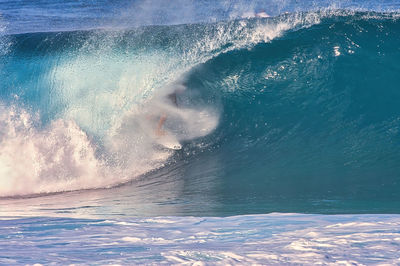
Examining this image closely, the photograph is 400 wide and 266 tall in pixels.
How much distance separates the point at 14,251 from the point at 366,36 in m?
6.07

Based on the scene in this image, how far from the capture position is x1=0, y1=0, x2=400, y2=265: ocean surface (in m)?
4.90

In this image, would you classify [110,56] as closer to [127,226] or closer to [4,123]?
[4,123]

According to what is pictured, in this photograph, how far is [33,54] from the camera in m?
8.41

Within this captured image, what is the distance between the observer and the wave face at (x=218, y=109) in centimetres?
591

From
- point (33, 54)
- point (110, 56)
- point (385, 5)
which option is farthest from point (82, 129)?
point (385, 5)

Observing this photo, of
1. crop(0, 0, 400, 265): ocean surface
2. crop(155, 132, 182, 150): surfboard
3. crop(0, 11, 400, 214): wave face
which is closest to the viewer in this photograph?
crop(0, 0, 400, 265): ocean surface

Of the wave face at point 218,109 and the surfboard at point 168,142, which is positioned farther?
the surfboard at point 168,142

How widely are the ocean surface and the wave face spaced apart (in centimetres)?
2

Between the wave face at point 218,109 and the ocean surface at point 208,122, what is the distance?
0.02 meters

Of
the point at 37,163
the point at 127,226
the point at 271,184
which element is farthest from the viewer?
the point at 37,163

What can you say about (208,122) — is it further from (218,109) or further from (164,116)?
(164,116)

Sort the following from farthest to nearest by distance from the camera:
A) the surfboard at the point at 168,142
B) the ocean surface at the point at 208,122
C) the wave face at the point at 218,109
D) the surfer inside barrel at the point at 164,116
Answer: the surfer inside barrel at the point at 164,116 → the surfboard at the point at 168,142 → the wave face at the point at 218,109 → the ocean surface at the point at 208,122

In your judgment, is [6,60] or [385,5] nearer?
[6,60]

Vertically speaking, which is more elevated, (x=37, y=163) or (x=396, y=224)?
(x=37, y=163)
